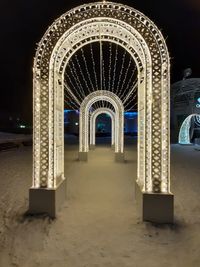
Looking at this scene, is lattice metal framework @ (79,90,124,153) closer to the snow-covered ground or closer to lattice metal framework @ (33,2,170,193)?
the snow-covered ground

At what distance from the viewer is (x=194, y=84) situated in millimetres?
22484

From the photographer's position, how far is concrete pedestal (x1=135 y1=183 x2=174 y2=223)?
3984 mm

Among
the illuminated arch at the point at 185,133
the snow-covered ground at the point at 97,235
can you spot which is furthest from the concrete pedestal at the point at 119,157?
the illuminated arch at the point at 185,133

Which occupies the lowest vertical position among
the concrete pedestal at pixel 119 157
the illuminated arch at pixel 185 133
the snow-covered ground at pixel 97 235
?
the snow-covered ground at pixel 97 235

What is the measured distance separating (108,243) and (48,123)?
2.25m

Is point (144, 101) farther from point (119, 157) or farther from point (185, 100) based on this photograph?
point (185, 100)

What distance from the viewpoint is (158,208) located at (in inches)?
158

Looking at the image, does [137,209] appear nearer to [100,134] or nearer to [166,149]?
[166,149]

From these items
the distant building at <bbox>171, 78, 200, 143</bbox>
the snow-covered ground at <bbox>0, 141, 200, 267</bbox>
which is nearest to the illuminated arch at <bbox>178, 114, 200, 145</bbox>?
the distant building at <bbox>171, 78, 200, 143</bbox>

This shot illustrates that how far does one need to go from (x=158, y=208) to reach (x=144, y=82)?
87.2 inches

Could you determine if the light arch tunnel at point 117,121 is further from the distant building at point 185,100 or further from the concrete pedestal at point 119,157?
the distant building at point 185,100

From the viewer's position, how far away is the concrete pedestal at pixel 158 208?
398cm

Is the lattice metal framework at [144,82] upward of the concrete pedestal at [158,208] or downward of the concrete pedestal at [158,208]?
upward

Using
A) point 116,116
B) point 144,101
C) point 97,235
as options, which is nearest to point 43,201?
point 97,235
